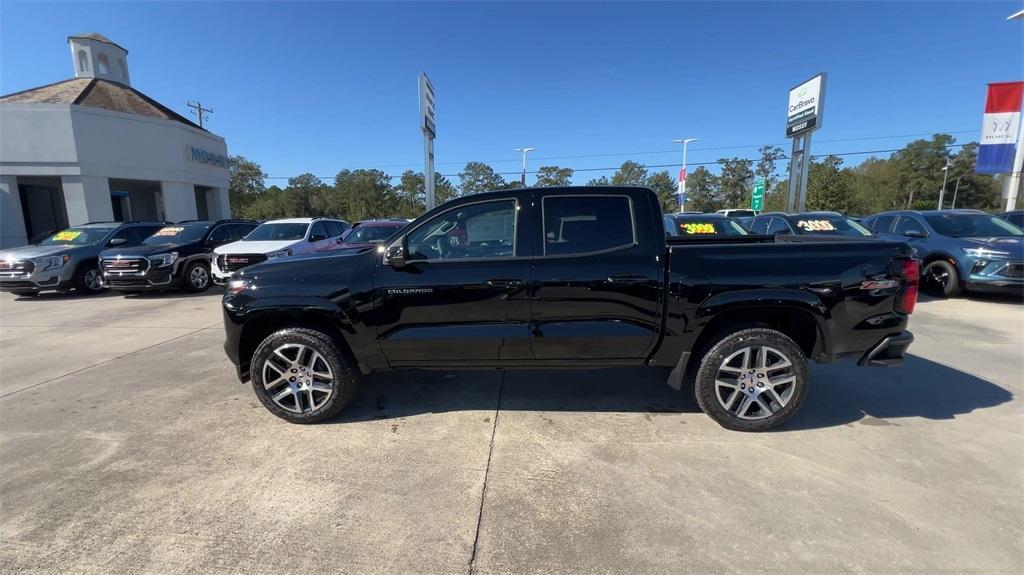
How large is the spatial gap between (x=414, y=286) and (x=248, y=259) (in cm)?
722

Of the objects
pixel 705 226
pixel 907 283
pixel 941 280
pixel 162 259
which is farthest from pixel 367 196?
pixel 907 283

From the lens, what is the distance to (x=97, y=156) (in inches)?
798

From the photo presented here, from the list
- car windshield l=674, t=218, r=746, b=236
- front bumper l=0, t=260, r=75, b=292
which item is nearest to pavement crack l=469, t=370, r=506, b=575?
car windshield l=674, t=218, r=746, b=236

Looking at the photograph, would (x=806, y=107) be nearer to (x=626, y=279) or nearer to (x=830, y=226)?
(x=830, y=226)

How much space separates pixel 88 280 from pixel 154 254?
7.27ft

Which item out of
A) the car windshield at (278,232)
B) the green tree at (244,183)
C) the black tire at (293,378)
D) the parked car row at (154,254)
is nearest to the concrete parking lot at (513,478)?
the black tire at (293,378)

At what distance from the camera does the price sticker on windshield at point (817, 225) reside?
9.12m

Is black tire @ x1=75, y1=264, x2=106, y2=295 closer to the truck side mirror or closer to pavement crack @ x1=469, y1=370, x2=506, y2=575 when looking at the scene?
the truck side mirror

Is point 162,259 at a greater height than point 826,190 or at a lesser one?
lesser

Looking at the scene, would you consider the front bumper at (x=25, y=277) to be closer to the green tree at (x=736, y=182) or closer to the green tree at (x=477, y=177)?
the green tree at (x=477, y=177)

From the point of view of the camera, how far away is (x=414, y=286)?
11.0ft

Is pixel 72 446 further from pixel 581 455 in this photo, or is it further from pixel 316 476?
pixel 581 455

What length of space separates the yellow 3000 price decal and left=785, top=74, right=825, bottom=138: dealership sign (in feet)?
→ 68.2

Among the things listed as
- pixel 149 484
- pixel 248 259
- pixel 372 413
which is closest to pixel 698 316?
pixel 372 413
